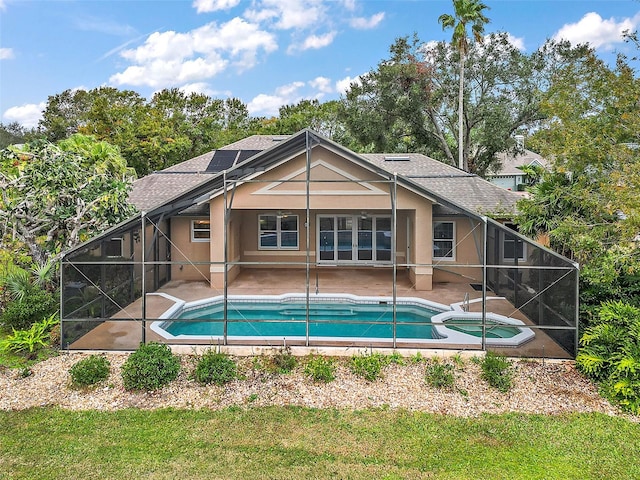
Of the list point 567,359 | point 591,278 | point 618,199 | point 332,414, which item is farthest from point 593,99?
point 332,414

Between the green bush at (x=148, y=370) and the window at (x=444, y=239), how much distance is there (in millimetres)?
11436

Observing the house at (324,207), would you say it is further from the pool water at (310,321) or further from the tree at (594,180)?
the tree at (594,180)

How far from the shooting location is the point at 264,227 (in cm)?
1831

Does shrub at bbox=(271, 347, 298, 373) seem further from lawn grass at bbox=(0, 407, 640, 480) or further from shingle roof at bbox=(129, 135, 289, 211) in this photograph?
shingle roof at bbox=(129, 135, 289, 211)

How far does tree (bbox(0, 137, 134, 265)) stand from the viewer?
10.4 m

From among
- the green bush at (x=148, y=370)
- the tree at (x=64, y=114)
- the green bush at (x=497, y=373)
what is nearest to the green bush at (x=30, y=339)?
the green bush at (x=148, y=370)

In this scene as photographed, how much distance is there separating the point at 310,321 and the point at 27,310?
6.95 m

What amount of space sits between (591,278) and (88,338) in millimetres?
11631

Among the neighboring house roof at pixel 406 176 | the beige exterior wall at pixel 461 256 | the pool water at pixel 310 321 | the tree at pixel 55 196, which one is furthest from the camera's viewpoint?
the neighboring house roof at pixel 406 176

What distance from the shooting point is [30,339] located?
8953 mm

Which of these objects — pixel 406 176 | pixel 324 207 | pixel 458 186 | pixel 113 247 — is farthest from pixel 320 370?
pixel 458 186

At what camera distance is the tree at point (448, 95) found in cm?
2795

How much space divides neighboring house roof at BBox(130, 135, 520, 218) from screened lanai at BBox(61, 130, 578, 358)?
0.17 metres

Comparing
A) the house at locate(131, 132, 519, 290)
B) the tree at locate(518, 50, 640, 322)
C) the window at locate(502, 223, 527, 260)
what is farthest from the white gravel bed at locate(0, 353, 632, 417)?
the house at locate(131, 132, 519, 290)
